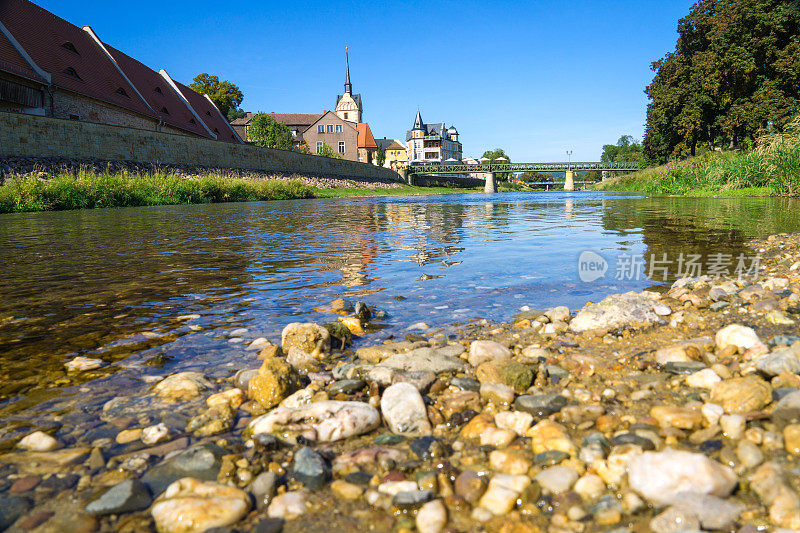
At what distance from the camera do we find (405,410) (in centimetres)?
215

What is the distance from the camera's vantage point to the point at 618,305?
11.2 ft

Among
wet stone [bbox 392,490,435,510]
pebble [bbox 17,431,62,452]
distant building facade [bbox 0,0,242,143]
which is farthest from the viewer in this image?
distant building facade [bbox 0,0,242,143]

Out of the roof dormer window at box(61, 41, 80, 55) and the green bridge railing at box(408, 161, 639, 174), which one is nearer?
the roof dormer window at box(61, 41, 80, 55)

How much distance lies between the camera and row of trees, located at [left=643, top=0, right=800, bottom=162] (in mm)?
36406

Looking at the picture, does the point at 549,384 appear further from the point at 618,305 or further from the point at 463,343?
the point at 618,305

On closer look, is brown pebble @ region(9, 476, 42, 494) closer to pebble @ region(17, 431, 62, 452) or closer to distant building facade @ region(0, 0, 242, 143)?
pebble @ region(17, 431, 62, 452)

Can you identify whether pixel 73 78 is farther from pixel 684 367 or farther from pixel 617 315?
pixel 684 367

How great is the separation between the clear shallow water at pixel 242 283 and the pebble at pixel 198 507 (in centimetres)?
115

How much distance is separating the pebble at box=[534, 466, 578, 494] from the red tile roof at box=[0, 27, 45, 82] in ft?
123

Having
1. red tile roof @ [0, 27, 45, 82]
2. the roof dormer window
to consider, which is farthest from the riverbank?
the roof dormer window

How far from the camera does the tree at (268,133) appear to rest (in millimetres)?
72562

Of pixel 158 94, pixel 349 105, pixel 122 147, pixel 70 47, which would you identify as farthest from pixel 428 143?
pixel 122 147

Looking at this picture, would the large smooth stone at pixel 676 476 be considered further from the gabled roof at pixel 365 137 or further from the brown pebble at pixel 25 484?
the gabled roof at pixel 365 137

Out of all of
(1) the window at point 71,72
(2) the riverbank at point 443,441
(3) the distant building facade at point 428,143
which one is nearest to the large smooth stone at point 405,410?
(2) the riverbank at point 443,441
